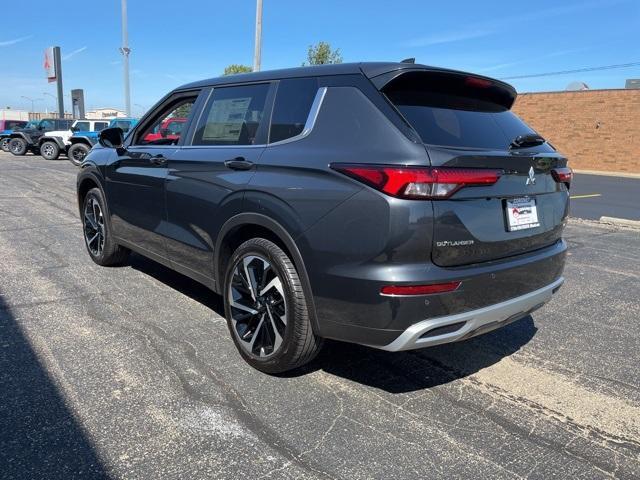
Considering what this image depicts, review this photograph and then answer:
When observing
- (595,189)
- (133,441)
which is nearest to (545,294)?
(133,441)

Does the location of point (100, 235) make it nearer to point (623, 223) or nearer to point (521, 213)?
point (521, 213)

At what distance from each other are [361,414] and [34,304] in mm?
3045

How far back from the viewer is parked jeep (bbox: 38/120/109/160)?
20.4 metres

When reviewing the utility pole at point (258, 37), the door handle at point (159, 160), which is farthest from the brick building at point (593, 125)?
the door handle at point (159, 160)

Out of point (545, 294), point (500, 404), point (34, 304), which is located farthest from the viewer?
point (34, 304)

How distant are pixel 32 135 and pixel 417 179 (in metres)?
25.5

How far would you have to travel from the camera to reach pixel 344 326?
269 cm

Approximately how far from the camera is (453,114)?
2.95 meters

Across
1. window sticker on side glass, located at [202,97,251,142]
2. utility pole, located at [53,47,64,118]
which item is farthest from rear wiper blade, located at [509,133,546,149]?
utility pole, located at [53,47,64,118]

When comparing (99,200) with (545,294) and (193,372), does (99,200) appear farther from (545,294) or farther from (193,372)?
(545,294)

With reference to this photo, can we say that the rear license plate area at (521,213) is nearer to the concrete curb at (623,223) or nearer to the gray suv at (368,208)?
the gray suv at (368,208)

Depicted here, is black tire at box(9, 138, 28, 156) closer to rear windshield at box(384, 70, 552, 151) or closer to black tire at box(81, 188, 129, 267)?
black tire at box(81, 188, 129, 267)

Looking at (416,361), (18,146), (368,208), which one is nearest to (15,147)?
(18,146)

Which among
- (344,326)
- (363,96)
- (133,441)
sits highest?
(363,96)
